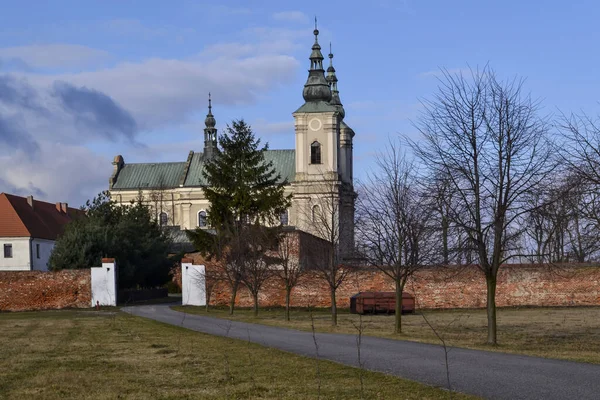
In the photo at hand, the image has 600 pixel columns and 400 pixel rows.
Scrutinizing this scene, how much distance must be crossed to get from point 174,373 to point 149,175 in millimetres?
97322

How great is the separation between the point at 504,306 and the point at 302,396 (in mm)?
34755

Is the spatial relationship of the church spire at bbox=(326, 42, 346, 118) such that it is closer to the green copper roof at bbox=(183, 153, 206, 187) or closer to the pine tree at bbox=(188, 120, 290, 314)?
the green copper roof at bbox=(183, 153, 206, 187)

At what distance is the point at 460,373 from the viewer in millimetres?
14258

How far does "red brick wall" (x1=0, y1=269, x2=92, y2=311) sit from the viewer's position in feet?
156

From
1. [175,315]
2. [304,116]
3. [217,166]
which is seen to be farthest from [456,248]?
[304,116]

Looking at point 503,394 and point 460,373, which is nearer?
point 503,394

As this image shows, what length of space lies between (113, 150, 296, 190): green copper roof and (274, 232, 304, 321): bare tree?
53689 mm

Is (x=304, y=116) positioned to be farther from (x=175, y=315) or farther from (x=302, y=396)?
(x=302, y=396)

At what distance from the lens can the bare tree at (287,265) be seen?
35844 millimetres

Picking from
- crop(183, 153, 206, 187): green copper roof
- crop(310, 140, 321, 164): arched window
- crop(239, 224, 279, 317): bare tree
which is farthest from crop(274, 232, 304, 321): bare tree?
crop(183, 153, 206, 187): green copper roof

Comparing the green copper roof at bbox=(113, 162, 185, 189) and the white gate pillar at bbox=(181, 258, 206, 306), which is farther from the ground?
the green copper roof at bbox=(113, 162, 185, 189)

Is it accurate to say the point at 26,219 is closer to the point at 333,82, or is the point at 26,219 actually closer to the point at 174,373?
the point at 333,82

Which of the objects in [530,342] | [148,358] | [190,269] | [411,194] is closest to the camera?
[148,358]

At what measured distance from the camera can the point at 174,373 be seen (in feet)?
48.2
